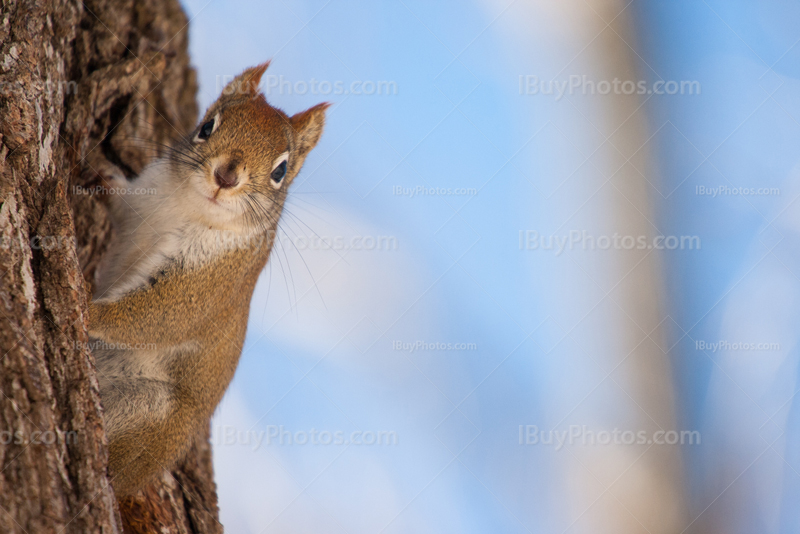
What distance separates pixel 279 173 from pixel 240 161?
268mm

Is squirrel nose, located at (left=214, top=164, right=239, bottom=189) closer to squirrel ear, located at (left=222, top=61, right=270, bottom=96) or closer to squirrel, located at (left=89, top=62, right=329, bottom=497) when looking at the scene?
squirrel, located at (left=89, top=62, right=329, bottom=497)

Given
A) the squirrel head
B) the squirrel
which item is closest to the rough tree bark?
the squirrel

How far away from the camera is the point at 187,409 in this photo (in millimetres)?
2699

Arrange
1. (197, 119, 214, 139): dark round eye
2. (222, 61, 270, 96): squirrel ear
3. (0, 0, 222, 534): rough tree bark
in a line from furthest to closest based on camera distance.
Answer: (222, 61, 270, 96): squirrel ear
(197, 119, 214, 139): dark round eye
(0, 0, 222, 534): rough tree bark

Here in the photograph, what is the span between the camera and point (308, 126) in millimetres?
3107

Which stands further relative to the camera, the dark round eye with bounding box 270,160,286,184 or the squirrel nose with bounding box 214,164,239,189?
the dark round eye with bounding box 270,160,286,184

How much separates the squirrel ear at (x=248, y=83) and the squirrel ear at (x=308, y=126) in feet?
0.83

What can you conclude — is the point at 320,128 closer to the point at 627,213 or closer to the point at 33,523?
the point at 627,213

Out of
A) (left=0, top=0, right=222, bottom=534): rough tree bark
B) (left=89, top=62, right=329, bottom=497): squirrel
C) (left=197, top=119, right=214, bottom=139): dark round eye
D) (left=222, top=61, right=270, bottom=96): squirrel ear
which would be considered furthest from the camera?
(left=222, top=61, right=270, bottom=96): squirrel ear

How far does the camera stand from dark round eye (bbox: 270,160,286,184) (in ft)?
9.34

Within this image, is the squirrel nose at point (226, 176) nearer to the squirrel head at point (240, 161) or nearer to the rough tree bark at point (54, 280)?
the squirrel head at point (240, 161)

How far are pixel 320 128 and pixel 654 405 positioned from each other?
93.3 inches

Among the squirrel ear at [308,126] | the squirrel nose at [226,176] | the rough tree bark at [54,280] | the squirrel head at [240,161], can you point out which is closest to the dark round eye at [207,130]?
the squirrel head at [240,161]

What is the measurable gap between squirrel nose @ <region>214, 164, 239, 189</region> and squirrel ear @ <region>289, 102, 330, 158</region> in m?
0.58
